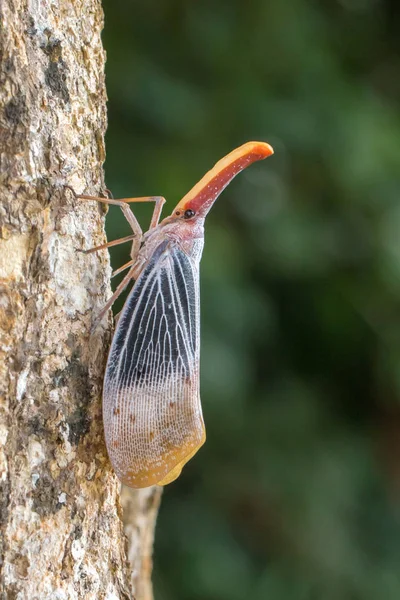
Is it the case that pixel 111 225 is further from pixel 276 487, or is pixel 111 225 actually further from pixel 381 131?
pixel 276 487

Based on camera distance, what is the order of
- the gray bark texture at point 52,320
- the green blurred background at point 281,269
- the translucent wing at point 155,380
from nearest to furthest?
the gray bark texture at point 52,320, the translucent wing at point 155,380, the green blurred background at point 281,269

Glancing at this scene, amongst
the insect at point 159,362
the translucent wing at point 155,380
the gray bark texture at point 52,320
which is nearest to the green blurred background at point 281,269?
the insect at point 159,362

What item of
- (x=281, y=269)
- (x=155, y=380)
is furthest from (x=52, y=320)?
(x=281, y=269)

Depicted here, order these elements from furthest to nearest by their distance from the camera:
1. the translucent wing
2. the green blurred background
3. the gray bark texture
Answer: the green blurred background < the translucent wing < the gray bark texture

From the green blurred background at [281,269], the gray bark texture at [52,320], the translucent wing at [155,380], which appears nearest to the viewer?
the gray bark texture at [52,320]

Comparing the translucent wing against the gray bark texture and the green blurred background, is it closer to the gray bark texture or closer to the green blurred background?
the gray bark texture

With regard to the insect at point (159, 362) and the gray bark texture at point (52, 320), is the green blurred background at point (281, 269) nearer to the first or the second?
the insect at point (159, 362)

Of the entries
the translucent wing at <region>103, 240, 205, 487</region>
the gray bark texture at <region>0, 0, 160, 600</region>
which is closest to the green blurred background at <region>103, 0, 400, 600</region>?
the translucent wing at <region>103, 240, 205, 487</region>
